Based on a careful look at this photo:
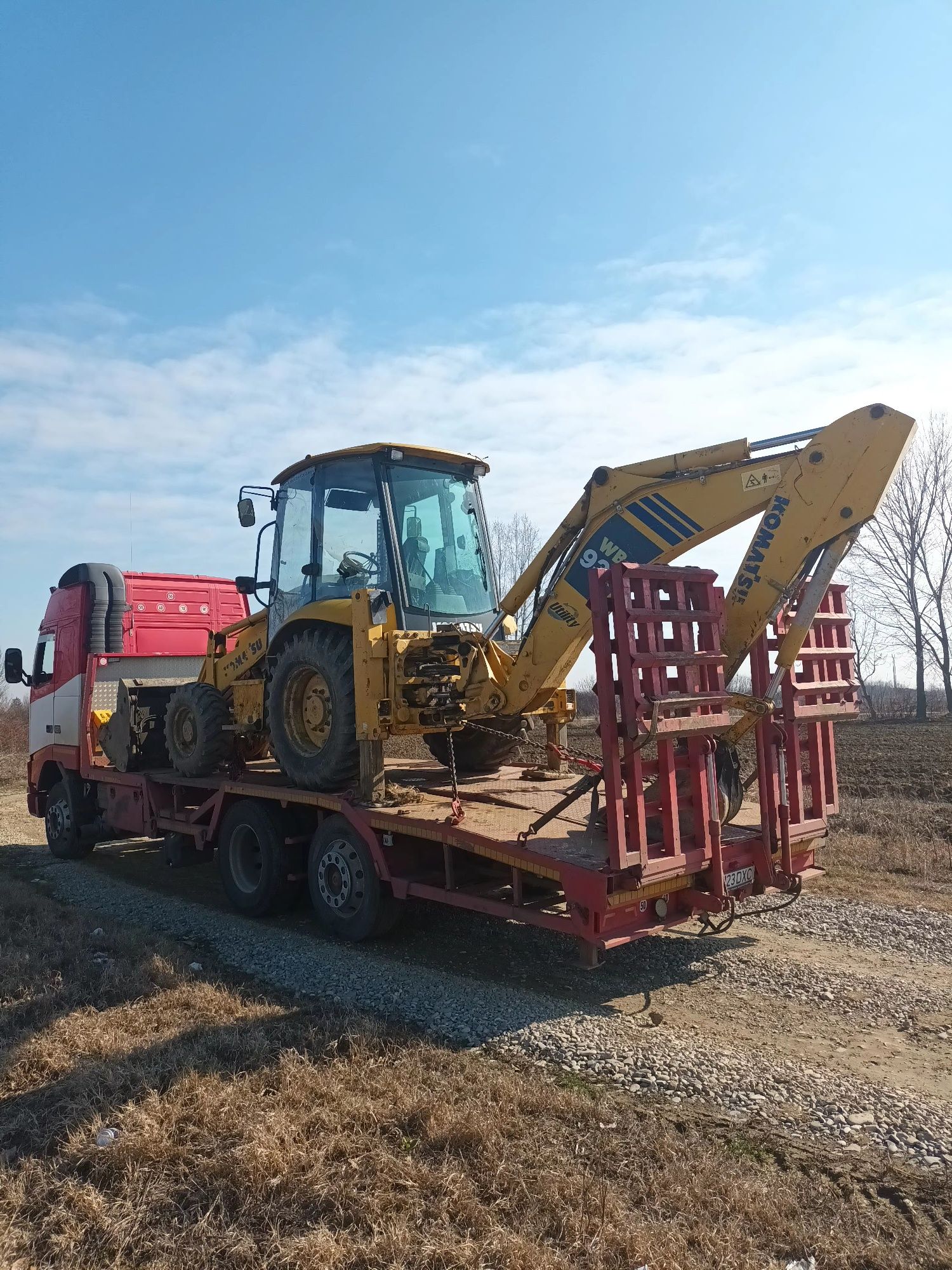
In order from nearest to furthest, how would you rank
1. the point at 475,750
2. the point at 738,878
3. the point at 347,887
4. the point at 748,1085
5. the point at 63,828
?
the point at 748,1085, the point at 738,878, the point at 347,887, the point at 475,750, the point at 63,828

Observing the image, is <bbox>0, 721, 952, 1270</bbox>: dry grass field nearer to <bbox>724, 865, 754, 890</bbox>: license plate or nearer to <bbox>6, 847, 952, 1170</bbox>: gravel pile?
<bbox>6, 847, 952, 1170</bbox>: gravel pile

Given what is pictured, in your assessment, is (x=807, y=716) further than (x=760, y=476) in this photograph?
Yes

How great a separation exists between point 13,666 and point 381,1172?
1010cm

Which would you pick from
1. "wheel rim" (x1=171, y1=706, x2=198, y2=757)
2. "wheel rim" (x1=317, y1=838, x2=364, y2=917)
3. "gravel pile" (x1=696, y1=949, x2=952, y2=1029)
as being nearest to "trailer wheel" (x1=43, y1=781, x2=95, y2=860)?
"wheel rim" (x1=171, y1=706, x2=198, y2=757)

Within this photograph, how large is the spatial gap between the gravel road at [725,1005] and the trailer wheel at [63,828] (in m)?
3.74

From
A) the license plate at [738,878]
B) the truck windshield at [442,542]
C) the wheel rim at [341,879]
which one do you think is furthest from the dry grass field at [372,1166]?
the truck windshield at [442,542]

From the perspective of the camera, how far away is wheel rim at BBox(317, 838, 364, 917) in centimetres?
677

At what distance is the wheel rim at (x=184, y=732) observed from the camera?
9.06 meters

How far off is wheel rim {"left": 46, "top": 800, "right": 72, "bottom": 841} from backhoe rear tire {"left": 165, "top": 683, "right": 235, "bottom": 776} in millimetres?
2969

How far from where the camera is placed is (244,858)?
815 centimetres

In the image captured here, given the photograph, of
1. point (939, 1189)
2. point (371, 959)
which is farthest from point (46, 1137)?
point (939, 1189)

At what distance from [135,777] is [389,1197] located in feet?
23.6

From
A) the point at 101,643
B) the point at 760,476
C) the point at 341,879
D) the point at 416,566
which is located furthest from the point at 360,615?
the point at 101,643

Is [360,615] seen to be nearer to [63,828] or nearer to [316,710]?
[316,710]
